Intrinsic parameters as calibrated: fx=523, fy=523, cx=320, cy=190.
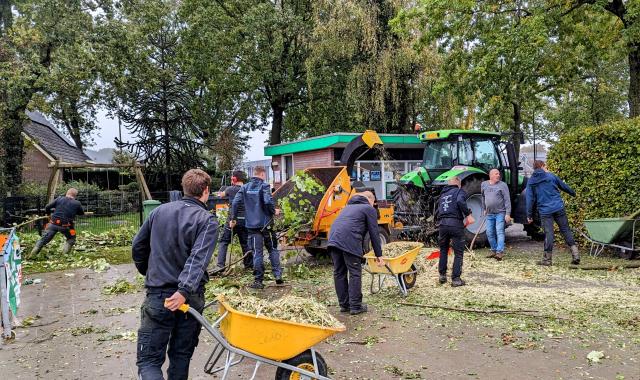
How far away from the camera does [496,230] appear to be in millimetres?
10469

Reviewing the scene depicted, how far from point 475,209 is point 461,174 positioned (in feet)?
3.09

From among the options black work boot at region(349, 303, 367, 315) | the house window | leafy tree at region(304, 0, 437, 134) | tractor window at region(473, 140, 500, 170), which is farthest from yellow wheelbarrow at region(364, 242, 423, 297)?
the house window

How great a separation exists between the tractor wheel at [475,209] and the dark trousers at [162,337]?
9.04 m

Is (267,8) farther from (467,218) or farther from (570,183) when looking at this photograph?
(467,218)

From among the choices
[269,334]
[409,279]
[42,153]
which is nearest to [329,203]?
[409,279]

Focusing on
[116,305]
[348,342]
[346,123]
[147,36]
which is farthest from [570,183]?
[147,36]

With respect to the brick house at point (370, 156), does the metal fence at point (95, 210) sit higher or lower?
lower

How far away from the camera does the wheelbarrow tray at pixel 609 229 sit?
9086 millimetres

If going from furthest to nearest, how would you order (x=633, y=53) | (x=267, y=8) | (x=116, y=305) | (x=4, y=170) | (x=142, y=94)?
(x=142, y=94) < (x=267, y=8) < (x=4, y=170) < (x=633, y=53) < (x=116, y=305)

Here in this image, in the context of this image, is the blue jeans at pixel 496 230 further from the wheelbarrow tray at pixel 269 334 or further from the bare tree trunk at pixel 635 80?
the wheelbarrow tray at pixel 269 334

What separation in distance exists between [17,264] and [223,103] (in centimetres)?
2314

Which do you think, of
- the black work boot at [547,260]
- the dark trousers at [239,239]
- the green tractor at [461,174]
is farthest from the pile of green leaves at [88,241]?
the black work boot at [547,260]

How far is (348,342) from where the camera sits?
553cm

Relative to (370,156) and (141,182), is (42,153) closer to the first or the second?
(141,182)
